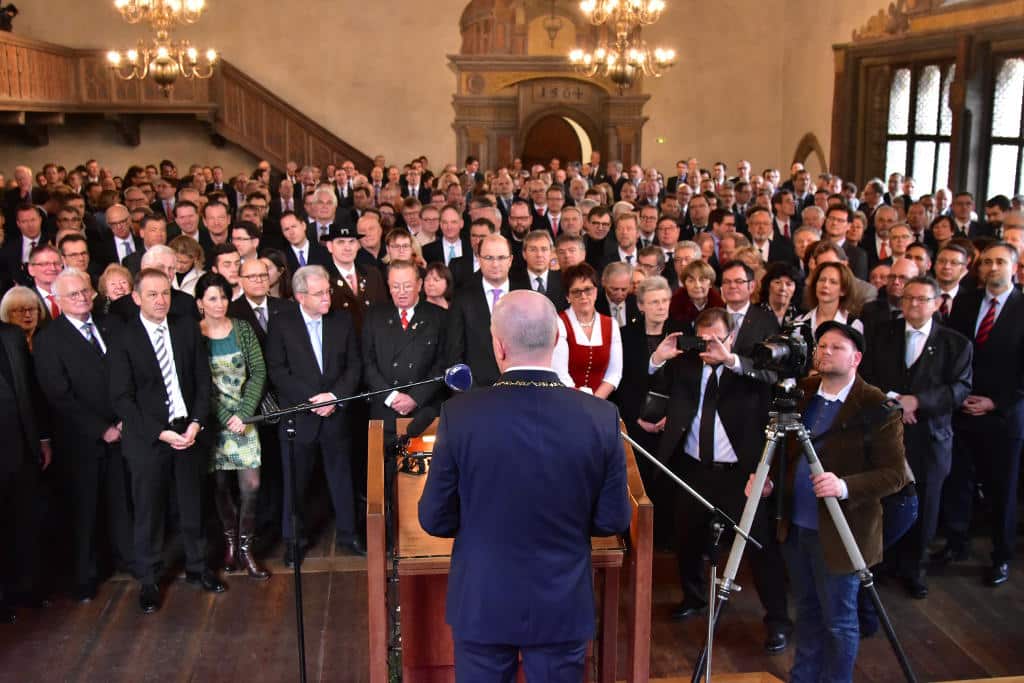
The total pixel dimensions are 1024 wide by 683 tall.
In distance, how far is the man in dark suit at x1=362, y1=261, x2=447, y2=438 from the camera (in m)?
5.04

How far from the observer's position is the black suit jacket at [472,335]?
17.0 ft

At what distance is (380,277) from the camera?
6.48 meters

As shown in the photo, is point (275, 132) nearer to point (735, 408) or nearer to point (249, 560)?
point (249, 560)

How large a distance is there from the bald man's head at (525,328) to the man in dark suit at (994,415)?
3.34 metres

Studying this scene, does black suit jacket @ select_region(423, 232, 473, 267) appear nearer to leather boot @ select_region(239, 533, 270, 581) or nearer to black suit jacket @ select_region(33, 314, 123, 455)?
leather boot @ select_region(239, 533, 270, 581)

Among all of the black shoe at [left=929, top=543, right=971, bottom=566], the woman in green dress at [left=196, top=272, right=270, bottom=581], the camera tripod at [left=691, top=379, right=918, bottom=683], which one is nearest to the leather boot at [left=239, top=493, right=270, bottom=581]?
the woman in green dress at [left=196, top=272, right=270, bottom=581]

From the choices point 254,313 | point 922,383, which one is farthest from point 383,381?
point 922,383

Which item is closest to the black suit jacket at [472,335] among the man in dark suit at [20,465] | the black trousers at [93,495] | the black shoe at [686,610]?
the black shoe at [686,610]

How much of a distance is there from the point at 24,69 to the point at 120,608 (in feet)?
36.1

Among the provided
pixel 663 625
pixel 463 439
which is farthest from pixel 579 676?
pixel 663 625

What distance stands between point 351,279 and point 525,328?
3.89 m

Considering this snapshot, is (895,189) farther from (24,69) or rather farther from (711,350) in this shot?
(24,69)

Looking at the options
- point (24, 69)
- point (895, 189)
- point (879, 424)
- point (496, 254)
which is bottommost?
point (879, 424)

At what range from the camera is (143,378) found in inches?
181
